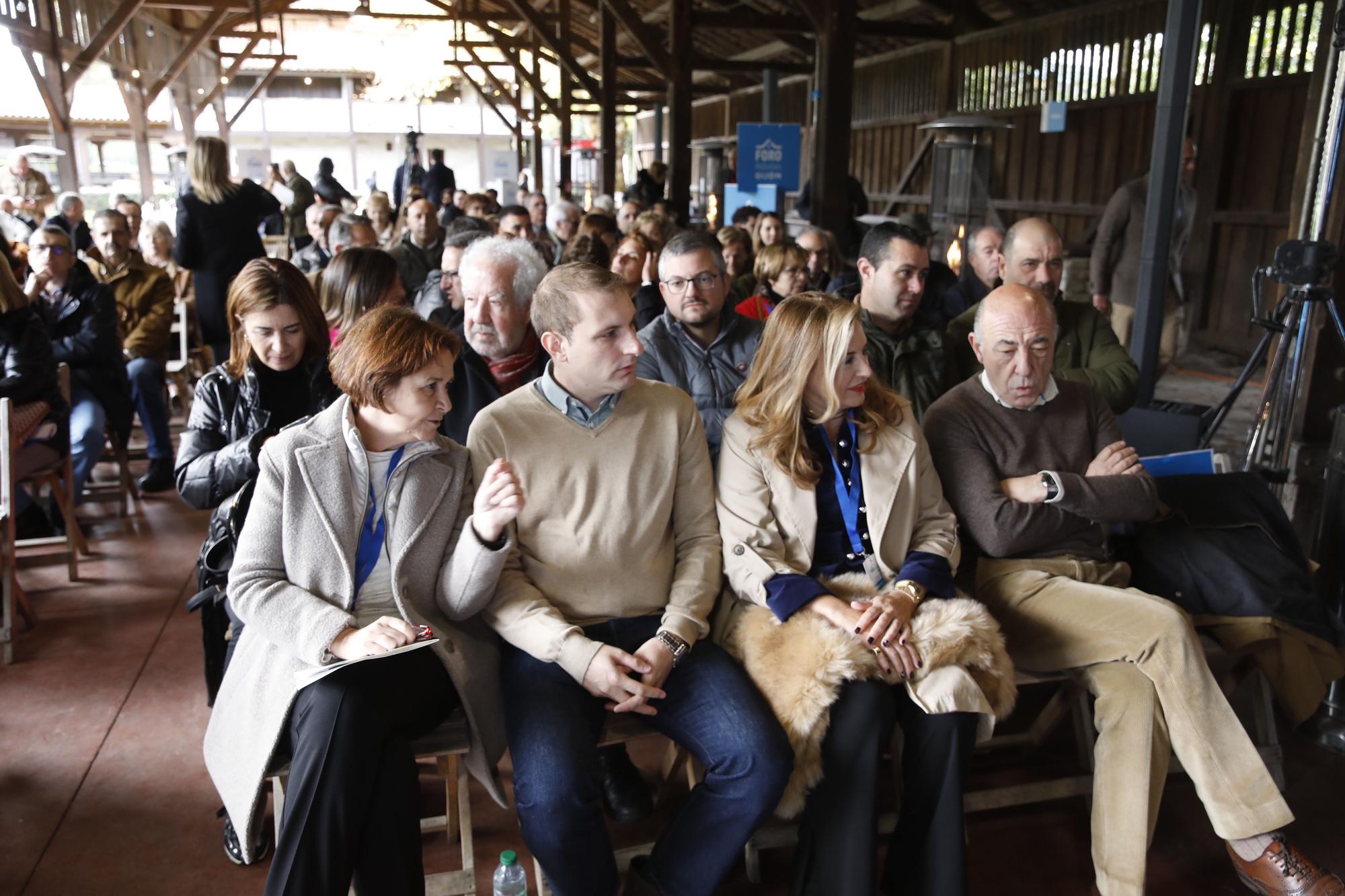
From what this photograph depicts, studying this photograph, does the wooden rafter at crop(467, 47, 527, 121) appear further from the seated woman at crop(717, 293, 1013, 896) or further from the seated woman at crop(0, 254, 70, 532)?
the seated woman at crop(717, 293, 1013, 896)

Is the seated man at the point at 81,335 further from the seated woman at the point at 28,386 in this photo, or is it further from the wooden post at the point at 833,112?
the wooden post at the point at 833,112

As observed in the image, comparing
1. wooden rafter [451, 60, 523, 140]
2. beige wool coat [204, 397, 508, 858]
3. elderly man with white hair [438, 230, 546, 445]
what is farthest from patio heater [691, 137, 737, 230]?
wooden rafter [451, 60, 523, 140]

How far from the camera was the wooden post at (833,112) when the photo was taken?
696 centimetres

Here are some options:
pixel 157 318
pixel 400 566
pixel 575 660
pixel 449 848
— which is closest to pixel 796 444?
pixel 575 660

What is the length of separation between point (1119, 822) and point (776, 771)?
790mm

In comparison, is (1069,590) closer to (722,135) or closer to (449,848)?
(449,848)

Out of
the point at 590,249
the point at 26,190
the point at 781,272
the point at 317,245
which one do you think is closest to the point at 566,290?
the point at 781,272

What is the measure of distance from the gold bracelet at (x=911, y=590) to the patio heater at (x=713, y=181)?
8.24 metres

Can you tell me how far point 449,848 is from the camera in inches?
96.8

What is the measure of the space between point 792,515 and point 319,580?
1.03m

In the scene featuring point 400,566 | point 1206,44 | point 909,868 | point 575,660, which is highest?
point 1206,44

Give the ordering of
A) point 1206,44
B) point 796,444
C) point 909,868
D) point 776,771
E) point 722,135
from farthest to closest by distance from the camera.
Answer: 1. point 722,135
2. point 1206,44
3. point 796,444
4. point 909,868
5. point 776,771

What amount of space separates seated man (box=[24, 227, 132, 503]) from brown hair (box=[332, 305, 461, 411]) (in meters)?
3.03

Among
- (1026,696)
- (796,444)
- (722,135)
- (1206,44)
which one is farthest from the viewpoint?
(722,135)
